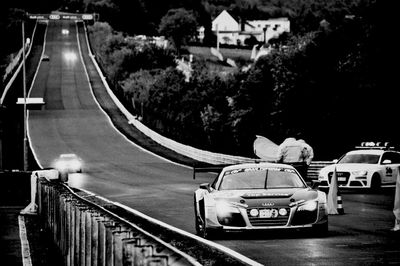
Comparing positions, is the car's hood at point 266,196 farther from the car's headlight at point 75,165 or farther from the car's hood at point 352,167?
the car's headlight at point 75,165

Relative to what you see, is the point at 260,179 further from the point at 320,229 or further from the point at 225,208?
the point at 320,229

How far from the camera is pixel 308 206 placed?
18.3 m

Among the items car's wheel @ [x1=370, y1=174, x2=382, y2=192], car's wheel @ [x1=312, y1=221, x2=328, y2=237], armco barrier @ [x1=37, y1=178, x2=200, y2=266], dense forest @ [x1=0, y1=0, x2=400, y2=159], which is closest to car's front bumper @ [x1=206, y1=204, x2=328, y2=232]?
car's wheel @ [x1=312, y1=221, x2=328, y2=237]

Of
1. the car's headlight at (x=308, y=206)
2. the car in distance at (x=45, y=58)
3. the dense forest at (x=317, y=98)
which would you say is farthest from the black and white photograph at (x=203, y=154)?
the car in distance at (x=45, y=58)

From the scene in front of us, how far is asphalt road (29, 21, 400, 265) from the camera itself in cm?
1648

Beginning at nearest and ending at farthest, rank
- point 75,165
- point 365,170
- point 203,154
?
point 365,170 < point 75,165 < point 203,154

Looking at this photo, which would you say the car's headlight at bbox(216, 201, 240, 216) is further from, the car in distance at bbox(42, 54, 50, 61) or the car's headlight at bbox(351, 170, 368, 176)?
the car in distance at bbox(42, 54, 50, 61)

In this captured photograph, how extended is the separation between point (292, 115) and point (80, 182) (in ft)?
122

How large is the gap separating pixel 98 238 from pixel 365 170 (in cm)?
2455

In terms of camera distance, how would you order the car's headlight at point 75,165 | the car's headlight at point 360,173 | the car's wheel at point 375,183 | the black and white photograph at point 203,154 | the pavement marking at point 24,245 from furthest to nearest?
the car's headlight at point 75,165, the car's wheel at point 375,183, the car's headlight at point 360,173, the black and white photograph at point 203,154, the pavement marking at point 24,245

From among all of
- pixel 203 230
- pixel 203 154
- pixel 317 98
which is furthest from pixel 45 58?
pixel 203 230

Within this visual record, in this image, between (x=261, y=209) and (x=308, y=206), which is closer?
(x=261, y=209)

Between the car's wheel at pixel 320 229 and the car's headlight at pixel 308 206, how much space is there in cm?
32

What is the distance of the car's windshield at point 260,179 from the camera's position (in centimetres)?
1952
